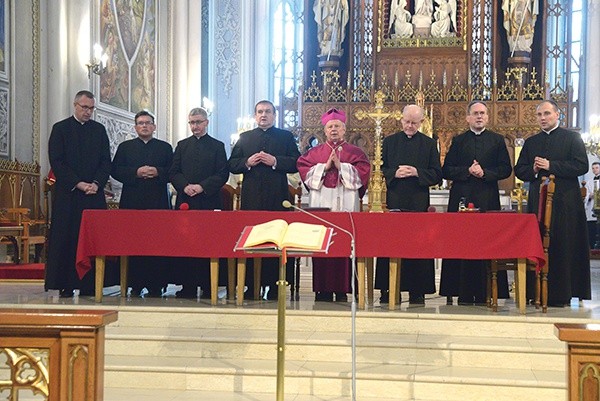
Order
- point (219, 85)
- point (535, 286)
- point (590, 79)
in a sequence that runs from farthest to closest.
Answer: point (219, 85) → point (590, 79) → point (535, 286)

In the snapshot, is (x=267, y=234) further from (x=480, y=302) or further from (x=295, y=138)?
(x=295, y=138)

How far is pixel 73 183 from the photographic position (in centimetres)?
873

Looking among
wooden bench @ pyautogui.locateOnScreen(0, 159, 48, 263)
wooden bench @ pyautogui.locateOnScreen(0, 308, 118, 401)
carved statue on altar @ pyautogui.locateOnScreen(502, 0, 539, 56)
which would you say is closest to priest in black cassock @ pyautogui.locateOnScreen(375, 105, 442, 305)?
wooden bench @ pyautogui.locateOnScreen(0, 308, 118, 401)

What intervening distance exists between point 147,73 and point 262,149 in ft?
26.9

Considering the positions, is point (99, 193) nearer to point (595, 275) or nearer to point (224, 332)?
point (224, 332)

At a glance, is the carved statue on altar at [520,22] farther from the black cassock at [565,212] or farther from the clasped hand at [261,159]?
the clasped hand at [261,159]

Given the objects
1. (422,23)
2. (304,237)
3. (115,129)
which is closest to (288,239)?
(304,237)

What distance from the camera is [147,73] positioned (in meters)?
16.8

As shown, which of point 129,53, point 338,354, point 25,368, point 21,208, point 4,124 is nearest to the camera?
point 25,368

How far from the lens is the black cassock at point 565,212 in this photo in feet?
27.5

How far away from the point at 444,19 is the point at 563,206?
12.3 metres

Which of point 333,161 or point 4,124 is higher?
point 4,124

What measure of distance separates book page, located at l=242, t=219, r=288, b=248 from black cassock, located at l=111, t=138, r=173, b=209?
376 cm

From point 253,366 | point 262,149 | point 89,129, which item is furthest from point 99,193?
point 253,366
